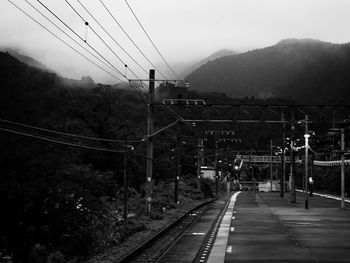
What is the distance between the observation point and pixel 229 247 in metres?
22.2

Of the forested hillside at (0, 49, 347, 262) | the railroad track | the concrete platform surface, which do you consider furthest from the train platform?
the forested hillside at (0, 49, 347, 262)

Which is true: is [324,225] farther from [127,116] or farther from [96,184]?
[127,116]

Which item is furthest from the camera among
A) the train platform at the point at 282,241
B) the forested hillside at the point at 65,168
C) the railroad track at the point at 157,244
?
the forested hillside at the point at 65,168

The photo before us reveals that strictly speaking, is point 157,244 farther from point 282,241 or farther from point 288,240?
point 288,240

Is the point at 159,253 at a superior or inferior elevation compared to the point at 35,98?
inferior

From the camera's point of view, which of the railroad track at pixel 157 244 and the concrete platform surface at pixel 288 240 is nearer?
the railroad track at pixel 157 244

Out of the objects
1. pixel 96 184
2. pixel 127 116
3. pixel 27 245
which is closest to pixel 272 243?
pixel 27 245

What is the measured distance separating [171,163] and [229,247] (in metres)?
65.8

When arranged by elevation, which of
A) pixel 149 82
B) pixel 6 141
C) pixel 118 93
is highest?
pixel 118 93

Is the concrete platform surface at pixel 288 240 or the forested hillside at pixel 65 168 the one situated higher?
the forested hillside at pixel 65 168

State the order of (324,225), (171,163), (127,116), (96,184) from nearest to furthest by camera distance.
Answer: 1. (324,225)
2. (96,184)
3. (127,116)
4. (171,163)

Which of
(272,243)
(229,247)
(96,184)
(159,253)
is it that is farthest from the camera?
(96,184)

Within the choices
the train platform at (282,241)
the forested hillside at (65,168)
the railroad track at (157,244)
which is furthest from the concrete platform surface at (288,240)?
the forested hillside at (65,168)

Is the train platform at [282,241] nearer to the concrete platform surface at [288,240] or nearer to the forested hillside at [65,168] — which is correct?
the concrete platform surface at [288,240]
